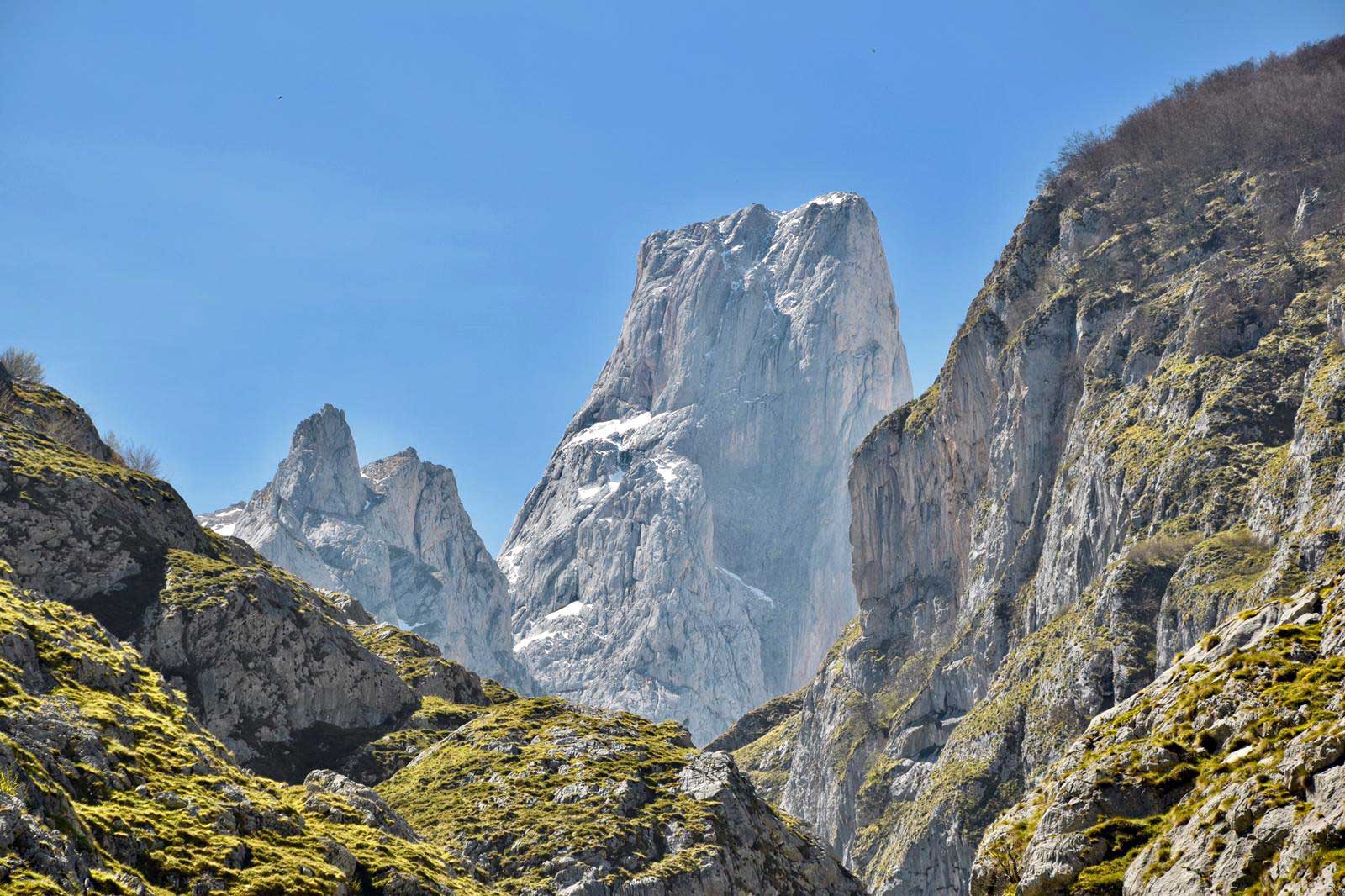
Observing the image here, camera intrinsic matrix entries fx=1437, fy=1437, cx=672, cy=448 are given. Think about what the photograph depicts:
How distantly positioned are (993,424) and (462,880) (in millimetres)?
141076

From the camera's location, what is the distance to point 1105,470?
14712 cm

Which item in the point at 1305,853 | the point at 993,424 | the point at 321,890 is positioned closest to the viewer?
the point at 1305,853

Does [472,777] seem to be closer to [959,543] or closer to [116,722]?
[116,722]

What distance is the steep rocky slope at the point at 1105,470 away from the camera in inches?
4963

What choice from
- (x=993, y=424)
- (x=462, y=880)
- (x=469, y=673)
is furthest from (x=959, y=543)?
(x=462, y=880)

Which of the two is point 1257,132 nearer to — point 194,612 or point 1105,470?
point 1105,470

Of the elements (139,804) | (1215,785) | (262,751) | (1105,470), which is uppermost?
(1105,470)

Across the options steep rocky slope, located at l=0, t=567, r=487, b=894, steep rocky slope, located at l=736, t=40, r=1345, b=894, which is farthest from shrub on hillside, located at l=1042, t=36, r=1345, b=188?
steep rocky slope, located at l=0, t=567, r=487, b=894

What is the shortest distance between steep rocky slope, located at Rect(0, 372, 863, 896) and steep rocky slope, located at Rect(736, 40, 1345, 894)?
5903 centimetres

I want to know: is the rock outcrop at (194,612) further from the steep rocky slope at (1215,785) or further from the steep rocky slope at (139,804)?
the steep rocky slope at (1215,785)

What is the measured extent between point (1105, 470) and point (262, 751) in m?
102

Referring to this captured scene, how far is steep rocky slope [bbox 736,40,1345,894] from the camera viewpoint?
414 ft

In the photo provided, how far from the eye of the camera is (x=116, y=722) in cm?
4422

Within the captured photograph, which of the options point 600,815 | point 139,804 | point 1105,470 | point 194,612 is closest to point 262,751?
point 194,612
